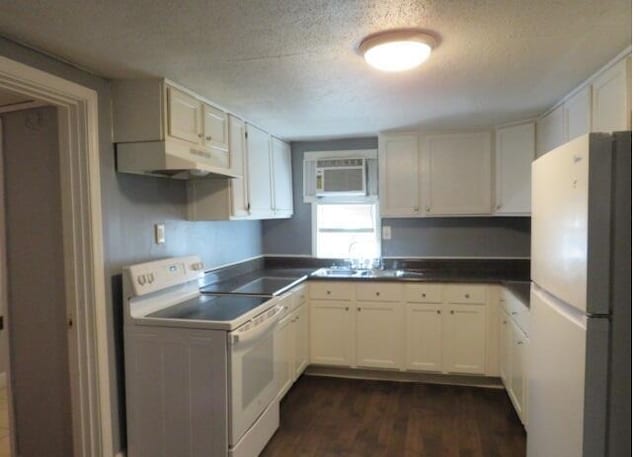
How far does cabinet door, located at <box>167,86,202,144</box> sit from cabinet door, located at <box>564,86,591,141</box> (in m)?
2.27

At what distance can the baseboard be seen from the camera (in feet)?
11.5

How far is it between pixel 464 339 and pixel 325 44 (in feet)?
8.56

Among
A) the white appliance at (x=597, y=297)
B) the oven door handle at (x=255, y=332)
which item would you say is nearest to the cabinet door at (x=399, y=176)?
the oven door handle at (x=255, y=332)

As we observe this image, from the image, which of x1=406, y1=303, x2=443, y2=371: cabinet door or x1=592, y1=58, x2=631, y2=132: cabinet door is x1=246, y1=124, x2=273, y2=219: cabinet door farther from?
x1=592, y1=58, x2=631, y2=132: cabinet door

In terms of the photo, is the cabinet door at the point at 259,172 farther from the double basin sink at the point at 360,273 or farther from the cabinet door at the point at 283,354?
the cabinet door at the point at 283,354

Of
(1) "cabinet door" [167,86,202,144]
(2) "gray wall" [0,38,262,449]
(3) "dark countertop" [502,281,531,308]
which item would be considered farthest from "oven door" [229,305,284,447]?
(3) "dark countertop" [502,281,531,308]

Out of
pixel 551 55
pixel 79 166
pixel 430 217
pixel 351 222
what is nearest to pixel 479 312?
pixel 430 217

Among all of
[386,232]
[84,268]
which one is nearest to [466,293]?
[386,232]

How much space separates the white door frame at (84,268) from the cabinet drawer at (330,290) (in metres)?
1.83

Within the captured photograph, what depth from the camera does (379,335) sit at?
11.8ft

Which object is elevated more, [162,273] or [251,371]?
[162,273]

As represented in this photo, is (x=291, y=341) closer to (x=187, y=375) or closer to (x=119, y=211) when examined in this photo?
(x=187, y=375)

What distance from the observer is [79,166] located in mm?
2109

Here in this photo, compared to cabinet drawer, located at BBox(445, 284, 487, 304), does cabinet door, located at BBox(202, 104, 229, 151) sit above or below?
above
